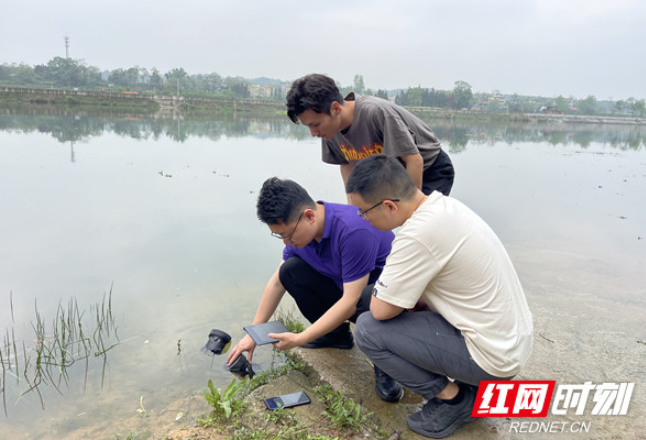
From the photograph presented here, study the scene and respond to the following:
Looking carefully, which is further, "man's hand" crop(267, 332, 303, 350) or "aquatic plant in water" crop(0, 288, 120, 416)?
"aquatic plant in water" crop(0, 288, 120, 416)

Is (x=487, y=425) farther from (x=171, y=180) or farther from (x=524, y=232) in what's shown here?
(x=171, y=180)

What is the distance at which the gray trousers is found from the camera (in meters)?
1.97

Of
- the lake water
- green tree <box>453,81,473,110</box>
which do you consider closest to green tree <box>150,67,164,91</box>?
green tree <box>453,81,473,110</box>

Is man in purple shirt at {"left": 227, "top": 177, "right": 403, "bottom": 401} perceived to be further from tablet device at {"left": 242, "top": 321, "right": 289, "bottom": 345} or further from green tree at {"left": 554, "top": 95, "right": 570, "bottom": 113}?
green tree at {"left": 554, "top": 95, "right": 570, "bottom": 113}

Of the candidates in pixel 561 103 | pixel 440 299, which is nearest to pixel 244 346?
pixel 440 299

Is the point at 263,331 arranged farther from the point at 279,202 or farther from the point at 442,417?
the point at 442,417

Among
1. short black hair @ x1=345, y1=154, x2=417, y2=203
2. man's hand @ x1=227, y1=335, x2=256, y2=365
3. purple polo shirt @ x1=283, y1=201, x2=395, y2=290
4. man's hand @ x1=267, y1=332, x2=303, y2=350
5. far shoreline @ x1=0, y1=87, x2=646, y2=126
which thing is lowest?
man's hand @ x1=227, y1=335, x2=256, y2=365

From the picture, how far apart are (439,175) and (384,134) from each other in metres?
0.55

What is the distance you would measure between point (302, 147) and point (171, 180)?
7.79m

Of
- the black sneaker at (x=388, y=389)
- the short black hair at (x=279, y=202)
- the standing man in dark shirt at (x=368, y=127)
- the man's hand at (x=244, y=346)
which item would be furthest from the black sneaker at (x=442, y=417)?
the standing man in dark shirt at (x=368, y=127)

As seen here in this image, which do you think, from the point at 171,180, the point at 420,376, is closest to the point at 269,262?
the point at 420,376

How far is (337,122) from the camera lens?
2.83 metres

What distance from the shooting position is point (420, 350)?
79.3 inches

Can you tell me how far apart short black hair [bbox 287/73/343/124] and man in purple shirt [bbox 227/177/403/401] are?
550mm
